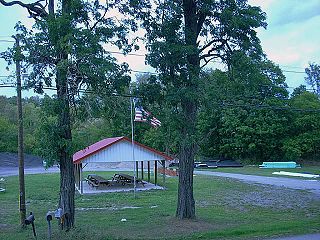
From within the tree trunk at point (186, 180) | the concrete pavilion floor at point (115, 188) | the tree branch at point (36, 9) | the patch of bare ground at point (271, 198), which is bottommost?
the patch of bare ground at point (271, 198)

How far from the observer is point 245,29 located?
15.6m

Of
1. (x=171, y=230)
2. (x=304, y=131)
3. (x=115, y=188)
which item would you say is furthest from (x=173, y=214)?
(x=304, y=131)

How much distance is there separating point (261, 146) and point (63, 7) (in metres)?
51.3

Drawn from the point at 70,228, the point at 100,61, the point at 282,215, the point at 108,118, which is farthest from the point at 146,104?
the point at 282,215

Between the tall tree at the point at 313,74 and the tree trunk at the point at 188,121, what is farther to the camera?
the tall tree at the point at 313,74

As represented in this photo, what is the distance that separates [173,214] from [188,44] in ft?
23.7

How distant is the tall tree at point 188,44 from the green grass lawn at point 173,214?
198 cm

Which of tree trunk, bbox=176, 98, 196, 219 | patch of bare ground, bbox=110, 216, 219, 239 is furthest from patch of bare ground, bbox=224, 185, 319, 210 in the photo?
patch of bare ground, bbox=110, 216, 219, 239

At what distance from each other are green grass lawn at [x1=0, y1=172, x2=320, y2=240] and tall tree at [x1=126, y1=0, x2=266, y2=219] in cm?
198

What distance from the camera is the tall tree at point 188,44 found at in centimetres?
1436

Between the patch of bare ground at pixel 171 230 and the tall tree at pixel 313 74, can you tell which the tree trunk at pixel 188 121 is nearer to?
the patch of bare ground at pixel 171 230

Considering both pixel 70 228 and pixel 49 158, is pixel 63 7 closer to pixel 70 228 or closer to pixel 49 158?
pixel 49 158

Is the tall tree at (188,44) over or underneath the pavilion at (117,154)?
over

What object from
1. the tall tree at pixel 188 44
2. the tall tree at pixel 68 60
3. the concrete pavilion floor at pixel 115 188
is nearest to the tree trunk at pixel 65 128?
the tall tree at pixel 68 60
